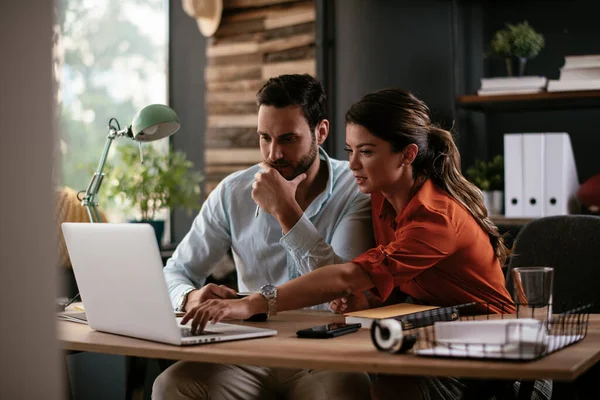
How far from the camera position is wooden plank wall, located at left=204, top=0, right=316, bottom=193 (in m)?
3.97

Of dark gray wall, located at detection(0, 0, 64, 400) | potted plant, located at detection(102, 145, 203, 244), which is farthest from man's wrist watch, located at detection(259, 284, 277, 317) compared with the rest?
potted plant, located at detection(102, 145, 203, 244)

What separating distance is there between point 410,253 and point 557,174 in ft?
6.02

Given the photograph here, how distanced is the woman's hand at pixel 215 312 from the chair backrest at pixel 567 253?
0.99 meters

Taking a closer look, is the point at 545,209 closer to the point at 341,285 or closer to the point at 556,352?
the point at 341,285

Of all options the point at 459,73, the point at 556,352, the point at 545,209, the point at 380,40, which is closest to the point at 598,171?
the point at 545,209

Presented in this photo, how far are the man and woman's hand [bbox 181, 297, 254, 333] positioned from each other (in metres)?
0.36

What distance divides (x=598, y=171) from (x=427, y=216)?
2.14 metres

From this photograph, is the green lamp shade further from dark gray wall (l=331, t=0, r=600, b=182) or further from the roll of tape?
dark gray wall (l=331, t=0, r=600, b=182)

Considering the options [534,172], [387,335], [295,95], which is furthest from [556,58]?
[387,335]

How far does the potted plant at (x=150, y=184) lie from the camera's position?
3.45 m

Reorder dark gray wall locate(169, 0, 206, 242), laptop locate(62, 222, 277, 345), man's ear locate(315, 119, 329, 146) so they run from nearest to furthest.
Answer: laptop locate(62, 222, 277, 345), man's ear locate(315, 119, 329, 146), dark gray wall locate(169, 0, 206, 242)

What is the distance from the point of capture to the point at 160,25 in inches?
163

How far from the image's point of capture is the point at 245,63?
411cm

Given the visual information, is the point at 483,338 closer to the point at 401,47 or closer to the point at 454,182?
the point at 454,182
